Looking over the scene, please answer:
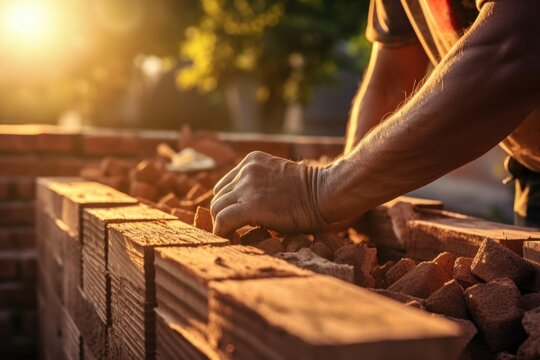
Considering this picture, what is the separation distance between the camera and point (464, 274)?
6.61 feet

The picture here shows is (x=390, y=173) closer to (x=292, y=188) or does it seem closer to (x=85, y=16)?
(x=292, y=188)

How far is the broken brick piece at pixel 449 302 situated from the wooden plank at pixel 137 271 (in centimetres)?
48

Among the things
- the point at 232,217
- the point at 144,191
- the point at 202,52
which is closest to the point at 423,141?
the point at 232,217

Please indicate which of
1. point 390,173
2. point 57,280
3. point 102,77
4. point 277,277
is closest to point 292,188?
point 390,173

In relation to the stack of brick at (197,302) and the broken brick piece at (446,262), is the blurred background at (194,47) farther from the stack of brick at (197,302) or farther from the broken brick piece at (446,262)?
the broken brick piece at (446,262)

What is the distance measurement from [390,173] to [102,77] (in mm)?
26848

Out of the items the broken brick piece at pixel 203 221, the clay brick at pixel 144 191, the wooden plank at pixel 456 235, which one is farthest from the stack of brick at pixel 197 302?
the wooden plank at pixel 456 235

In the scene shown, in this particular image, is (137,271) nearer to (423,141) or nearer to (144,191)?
(423,141)

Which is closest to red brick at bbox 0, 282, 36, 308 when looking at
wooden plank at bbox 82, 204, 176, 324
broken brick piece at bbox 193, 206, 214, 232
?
wooden plank at bbox 82, 204, 176, 324

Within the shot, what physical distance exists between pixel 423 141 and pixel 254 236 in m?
0.58

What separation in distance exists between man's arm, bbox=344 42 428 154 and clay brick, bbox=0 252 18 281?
8.43 feet

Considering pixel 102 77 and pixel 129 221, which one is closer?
pixel 129 221

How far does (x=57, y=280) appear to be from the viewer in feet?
11.7

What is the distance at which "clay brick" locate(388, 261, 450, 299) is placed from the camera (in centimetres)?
193
